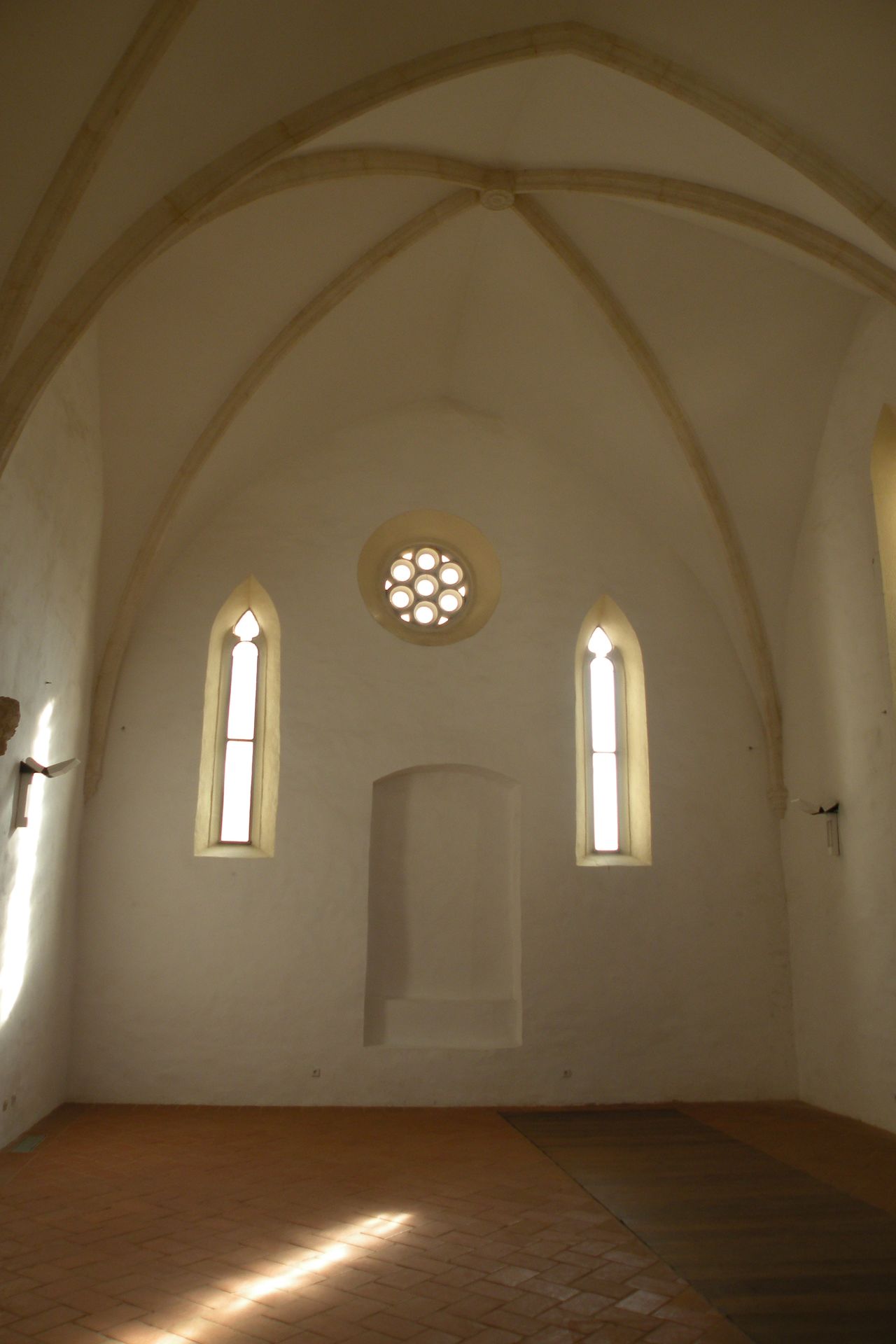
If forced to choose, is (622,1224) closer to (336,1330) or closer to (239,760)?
(336,1330)

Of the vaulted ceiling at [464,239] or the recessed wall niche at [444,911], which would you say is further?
the recessed wall niche at [444,911]

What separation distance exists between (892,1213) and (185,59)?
783 centimetres

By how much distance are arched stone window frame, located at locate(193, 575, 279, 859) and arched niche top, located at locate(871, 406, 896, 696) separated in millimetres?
5808

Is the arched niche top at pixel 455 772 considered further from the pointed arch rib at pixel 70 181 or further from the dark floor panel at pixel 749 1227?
the pointed arch rib at pixel 70 181

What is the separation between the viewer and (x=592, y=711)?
1162cm

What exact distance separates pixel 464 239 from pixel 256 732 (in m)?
5.22

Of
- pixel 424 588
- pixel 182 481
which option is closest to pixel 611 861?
pixel 424 588

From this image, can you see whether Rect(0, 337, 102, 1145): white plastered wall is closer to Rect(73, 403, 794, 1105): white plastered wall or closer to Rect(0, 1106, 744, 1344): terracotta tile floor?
Rect(73, 403, 794, 1105): white plastered wall

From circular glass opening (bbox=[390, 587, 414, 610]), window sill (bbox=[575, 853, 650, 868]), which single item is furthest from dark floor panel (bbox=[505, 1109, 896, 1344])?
circular glass opening (bbox=[390, 587, 414, 610])

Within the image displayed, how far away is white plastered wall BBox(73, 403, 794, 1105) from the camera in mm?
10039

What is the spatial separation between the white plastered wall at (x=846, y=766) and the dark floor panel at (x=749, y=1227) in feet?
5.65

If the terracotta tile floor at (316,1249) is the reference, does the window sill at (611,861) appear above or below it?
above

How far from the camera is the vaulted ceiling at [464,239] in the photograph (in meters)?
6.38

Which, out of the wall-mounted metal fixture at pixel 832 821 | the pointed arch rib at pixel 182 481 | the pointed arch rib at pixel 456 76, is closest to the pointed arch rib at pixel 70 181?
the pointed arch rib at pixel 456 76
